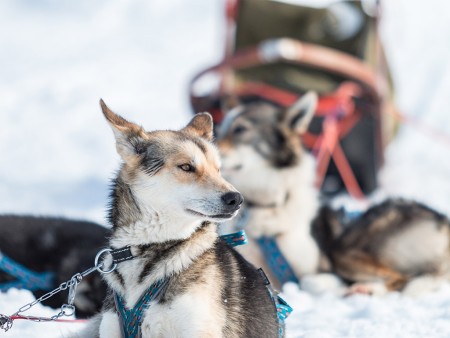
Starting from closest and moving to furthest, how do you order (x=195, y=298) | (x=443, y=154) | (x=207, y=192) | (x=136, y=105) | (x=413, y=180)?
(x=195, y=298), (x=207, y=192), (x=413, y=180), (x=443, y=154), (x=136, y=105)

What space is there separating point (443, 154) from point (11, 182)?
21.3ft

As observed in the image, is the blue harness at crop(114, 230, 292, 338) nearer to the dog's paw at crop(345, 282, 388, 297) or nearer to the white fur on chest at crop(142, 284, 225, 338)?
the white fur on chest at crop(142, 284, 225, 338)

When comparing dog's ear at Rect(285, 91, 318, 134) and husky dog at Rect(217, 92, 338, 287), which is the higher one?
dog's ear at Rect(285, 91, 318, 134)

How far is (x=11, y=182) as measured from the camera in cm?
689

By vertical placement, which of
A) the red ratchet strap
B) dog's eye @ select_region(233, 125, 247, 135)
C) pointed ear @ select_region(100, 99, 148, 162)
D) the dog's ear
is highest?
pointed ear @ select_region(100, 99, 148, 162)

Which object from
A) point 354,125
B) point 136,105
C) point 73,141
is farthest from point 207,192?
point 136,105

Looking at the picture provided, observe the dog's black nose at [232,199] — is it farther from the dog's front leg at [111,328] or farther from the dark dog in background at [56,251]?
the dark dog in background at [56,251]

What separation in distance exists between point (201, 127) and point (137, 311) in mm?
827

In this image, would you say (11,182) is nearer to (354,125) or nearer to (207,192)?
(354,125)

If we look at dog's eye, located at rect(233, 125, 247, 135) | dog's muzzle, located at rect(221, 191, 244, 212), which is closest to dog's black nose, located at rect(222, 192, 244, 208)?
dog's muzzle, located at rect(221, 191, 244, 212)

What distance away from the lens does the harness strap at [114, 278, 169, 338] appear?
6.69 feet

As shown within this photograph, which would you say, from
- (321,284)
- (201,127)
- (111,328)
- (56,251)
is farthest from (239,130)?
(111,328)

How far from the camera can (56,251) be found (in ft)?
10.7

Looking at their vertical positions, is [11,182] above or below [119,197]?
below
